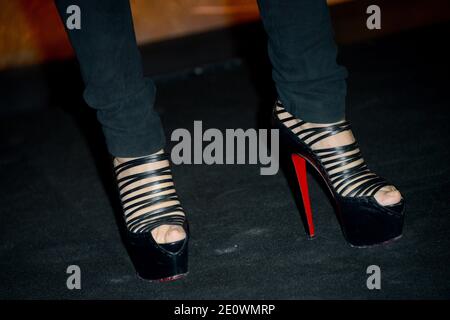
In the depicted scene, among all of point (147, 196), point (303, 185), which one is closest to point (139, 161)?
point (147, 196)

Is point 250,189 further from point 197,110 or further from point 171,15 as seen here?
point 171,15

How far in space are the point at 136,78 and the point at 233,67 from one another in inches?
64.0

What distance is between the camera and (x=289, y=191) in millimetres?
1022

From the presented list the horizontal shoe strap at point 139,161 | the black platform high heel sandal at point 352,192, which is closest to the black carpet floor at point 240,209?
the black platform high heel sandal at point 352,192

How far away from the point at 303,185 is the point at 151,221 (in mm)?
245

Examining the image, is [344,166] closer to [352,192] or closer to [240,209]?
[352,192]

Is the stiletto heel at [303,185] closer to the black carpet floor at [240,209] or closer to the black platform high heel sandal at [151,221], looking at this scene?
the black carpet floor at [240,209]

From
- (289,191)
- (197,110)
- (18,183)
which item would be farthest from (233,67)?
(289,191)

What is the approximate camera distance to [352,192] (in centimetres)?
76

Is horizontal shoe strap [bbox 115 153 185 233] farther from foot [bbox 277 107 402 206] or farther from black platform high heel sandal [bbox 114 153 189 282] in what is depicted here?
foot [bbox 277 107 402 206]

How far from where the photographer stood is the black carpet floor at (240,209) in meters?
0.73

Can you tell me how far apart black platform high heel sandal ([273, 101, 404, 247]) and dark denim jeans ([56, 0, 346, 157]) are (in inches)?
1.8

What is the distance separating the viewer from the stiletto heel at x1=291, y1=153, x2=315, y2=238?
2.69ft

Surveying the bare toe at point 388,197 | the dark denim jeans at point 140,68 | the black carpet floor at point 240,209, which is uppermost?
the dark denim jeans at point 140,68
